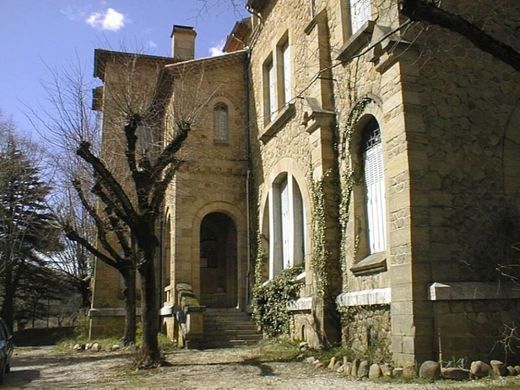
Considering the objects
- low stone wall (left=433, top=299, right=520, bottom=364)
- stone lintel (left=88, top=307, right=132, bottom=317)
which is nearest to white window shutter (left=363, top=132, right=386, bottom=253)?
low stone wall (left=433, top=299, right=520, bottom=364)

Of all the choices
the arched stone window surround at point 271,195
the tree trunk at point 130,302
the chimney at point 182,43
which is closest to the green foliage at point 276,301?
the arched stone window surround at point 271,195

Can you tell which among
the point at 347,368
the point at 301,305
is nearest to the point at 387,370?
the point at 347,368

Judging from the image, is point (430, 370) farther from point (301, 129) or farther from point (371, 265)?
point (301, 129)

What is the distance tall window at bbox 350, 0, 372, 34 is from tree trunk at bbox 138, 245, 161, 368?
6313 mm

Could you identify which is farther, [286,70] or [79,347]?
[79,347]

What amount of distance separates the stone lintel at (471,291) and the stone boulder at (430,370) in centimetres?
95

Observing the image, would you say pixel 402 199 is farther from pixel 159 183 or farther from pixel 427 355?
pixel 159 183

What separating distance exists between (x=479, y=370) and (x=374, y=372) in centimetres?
157

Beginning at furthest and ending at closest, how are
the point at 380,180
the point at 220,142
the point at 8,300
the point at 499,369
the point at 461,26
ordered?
the point at 8,300 → the point at 220,142 → the point at 380,180 → the point at 499,369 → the point at 461,26

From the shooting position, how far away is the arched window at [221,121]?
1880cm

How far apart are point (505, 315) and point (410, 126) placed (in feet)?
11.0

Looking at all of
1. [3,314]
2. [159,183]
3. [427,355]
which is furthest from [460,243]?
[3,314]

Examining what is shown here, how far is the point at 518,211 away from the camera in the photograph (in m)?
9.55

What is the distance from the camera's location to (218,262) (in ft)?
70.1
